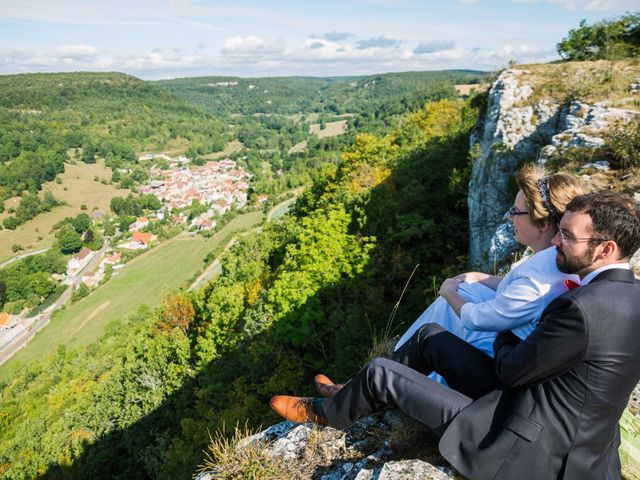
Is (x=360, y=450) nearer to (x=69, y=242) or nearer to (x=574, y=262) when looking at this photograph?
(x=574, y=262)

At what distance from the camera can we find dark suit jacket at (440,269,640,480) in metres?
2.00

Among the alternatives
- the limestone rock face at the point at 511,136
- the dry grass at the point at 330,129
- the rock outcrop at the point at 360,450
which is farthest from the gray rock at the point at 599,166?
the dry grass at the point at 330,129

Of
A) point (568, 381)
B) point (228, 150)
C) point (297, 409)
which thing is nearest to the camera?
point (568, 381)

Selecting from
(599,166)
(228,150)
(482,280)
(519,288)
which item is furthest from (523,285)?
(228,150)

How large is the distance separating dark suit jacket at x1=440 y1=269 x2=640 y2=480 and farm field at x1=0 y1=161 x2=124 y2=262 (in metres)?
103

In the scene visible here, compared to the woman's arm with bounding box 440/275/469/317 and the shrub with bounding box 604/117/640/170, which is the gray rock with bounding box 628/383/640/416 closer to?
the woman's arm with bounding box 440/275/469/317

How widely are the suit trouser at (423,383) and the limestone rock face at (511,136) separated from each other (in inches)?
204

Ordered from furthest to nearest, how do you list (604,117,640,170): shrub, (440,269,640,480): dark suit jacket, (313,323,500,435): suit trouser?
(604,117,640,170): shrub
(313,323,500,435): suit trouser
(440,269,640,480): dark suit jacket

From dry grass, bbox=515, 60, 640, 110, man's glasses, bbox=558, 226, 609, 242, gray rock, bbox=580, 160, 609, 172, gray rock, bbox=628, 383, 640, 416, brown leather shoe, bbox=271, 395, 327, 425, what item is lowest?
brown leather shoe, bbox=271, 395, 327, 425

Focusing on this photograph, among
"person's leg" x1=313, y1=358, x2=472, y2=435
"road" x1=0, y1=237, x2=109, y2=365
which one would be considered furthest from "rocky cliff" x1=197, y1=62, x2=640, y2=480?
"road" x1=0, y1=237, x2=109, y2=365

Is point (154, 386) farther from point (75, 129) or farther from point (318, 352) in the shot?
point (75, 129)

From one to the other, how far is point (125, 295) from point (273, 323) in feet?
159

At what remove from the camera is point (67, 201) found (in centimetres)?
11025

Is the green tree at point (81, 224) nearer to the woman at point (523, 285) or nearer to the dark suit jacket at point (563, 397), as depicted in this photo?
the woman at point (523, 285)
